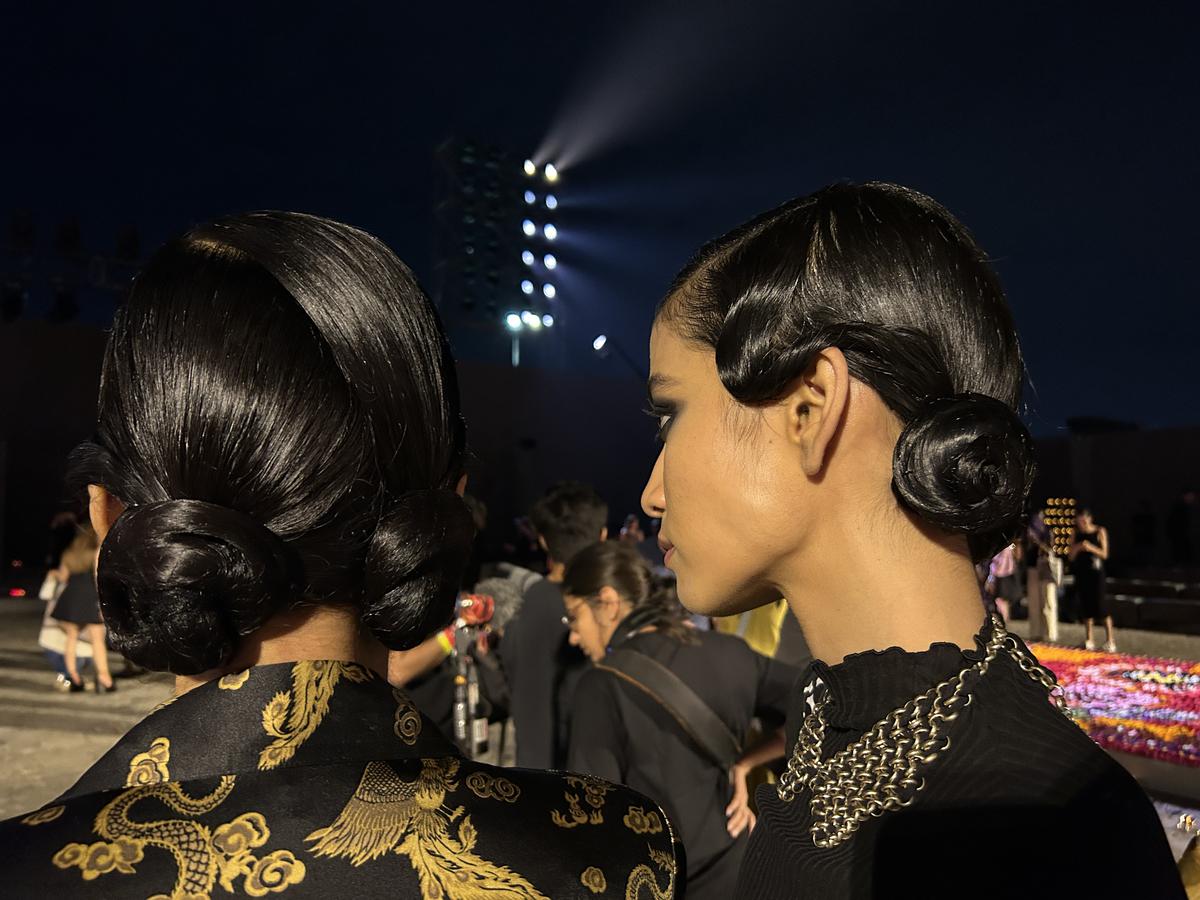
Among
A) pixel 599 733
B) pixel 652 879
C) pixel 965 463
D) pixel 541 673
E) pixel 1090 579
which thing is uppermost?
pixel 965 463

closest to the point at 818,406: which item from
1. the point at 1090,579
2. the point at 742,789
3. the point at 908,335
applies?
the point at 908,335

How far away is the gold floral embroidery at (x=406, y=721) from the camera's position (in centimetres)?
92

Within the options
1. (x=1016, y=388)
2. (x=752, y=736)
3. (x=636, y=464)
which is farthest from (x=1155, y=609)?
(x=636, y=464)

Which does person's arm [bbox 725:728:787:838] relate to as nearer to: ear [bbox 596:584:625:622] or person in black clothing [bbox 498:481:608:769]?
ear [bbox 596:584:625:622]

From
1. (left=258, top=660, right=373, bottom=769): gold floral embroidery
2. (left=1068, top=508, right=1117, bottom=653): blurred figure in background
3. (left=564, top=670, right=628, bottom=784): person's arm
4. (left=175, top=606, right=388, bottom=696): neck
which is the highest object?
(left=175, top=606, right=388, bottom=696): neck

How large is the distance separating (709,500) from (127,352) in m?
0.68

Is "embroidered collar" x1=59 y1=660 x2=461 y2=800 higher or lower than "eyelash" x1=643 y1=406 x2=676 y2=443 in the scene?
lower

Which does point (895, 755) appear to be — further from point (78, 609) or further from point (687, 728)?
point (78, 609)

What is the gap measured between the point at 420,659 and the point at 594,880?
8.62 feet

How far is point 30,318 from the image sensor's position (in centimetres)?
1980

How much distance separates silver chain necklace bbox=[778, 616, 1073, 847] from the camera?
3.22 feet

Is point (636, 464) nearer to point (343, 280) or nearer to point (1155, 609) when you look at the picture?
point (1155, 609)

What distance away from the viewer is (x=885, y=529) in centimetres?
103

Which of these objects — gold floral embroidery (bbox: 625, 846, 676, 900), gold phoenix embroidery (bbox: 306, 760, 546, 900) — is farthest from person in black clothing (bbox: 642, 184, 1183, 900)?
gold phoenix embroidery (bbox: 306, 760, 546, 900)
